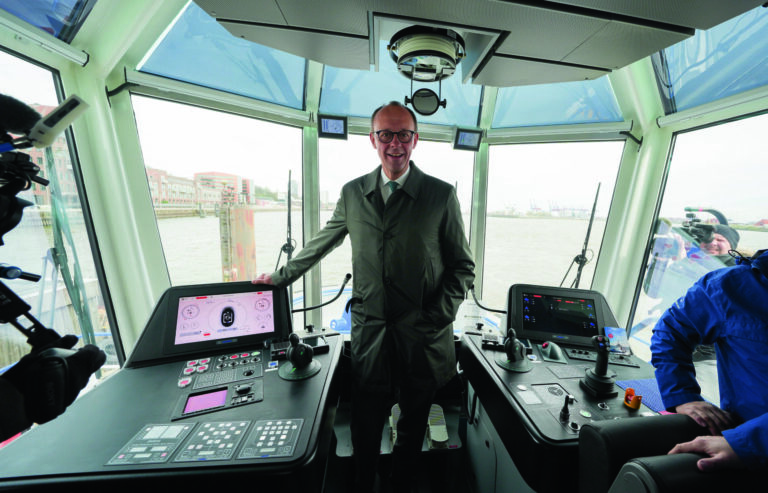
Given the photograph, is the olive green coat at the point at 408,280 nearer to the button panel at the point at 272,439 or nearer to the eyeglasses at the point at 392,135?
the eyeglasses at the point at 392,135

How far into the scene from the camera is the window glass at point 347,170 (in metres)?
2.57

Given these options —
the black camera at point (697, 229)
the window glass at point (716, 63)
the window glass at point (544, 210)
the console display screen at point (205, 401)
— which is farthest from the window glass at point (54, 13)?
the black camera at point (697, 229)

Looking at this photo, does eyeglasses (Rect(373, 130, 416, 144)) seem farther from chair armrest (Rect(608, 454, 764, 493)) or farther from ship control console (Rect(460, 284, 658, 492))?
chair armrest (Rect(608, 454, 764, 493))

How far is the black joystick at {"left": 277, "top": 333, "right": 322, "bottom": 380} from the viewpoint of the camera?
1.35m

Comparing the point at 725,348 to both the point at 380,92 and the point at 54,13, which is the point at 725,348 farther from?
the point at 54,13

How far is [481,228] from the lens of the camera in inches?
113

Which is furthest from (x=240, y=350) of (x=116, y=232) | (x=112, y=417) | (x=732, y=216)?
(x=732, y=216)

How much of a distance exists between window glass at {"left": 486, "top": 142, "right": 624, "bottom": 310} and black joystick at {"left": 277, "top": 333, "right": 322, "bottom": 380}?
187cm

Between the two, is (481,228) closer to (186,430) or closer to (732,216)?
(732,216)

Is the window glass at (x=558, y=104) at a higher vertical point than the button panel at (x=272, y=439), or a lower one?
higher

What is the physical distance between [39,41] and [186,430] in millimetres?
1777

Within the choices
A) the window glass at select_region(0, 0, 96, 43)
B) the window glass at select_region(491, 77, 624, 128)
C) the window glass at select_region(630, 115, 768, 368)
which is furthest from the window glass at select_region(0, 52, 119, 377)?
the window glass at select_region(630, 115, 768, 368)

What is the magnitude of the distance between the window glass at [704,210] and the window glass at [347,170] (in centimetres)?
154

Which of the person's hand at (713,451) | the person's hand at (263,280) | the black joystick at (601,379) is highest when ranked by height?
the person's hand at (263,280)
